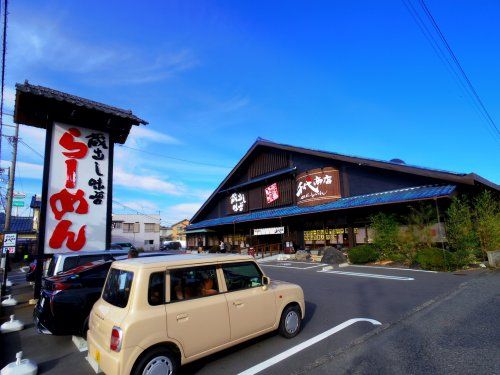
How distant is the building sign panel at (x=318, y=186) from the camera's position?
819 inches

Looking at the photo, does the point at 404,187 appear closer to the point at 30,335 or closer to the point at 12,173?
the point at 30,335

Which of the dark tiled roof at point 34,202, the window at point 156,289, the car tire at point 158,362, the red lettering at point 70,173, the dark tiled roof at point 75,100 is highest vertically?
the dark tiled roof at point 34,202

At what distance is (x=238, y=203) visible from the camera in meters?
31.1

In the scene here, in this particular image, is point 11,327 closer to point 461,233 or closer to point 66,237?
point 66,237

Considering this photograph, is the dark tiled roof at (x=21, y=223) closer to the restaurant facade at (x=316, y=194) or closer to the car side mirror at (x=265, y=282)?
the restaurant facade at (x=316, y=194)

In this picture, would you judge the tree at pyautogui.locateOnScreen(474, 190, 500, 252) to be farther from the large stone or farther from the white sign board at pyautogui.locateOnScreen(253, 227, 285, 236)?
the white sign board at pyautogui.locateOnScreen(253, 227, 285, 236)

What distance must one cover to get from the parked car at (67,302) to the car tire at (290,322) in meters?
3.80

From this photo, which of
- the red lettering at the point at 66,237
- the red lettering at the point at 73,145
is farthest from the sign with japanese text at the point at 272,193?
the red lettering at the point at 66,237

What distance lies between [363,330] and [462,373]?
2017 millimetres

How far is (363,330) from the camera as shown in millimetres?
5883

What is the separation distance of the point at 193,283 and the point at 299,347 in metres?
2.17

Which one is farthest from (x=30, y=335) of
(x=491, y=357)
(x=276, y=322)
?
(x=491, y=357)

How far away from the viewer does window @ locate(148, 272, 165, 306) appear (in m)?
4.07

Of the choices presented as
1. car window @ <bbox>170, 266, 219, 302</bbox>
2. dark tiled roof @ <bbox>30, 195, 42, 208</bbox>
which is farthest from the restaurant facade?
dark tiled roof @ <bbox>30, 195, 42, 208</bbox>
